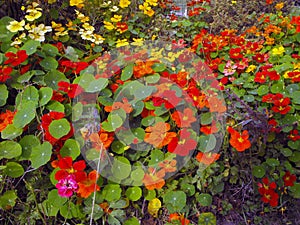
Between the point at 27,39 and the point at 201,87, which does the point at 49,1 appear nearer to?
the point at 27,39

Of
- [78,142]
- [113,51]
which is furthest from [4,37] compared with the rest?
[78,142]

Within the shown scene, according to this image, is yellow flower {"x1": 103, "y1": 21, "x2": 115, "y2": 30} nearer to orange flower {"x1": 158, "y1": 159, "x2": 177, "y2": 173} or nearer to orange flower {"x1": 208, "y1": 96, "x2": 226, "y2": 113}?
orange flower {"x1": 208, "y1": 96, "x2": 226, "y2": 113}

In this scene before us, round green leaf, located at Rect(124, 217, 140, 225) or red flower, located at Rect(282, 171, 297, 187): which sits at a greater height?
round green leaf, located at Rect(124, 217, 140, 225)

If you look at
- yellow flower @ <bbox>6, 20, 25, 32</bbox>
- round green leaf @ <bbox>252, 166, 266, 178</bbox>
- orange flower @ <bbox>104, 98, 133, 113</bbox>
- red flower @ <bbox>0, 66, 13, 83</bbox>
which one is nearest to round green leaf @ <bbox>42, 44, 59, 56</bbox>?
yellow flower @ <bbox>6, 20, 25, 32</bbox>

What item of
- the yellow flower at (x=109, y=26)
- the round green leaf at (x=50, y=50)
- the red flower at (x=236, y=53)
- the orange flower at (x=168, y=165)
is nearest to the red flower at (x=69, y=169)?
the orange flower at (x=168, y=165)

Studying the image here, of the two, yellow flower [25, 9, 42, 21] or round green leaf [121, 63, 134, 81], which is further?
yellow flower [25, 9, 42, 21]

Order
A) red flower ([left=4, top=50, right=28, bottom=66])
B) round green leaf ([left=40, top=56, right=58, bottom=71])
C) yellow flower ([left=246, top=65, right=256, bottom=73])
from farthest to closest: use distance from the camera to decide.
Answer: yellow flower ([left=246, top=65, right=256, bottom=73]), round green leaf ([left=40, top=56, right=58, bottom=71]), red flower ([left=4, top=50, right=28, bottom=66])

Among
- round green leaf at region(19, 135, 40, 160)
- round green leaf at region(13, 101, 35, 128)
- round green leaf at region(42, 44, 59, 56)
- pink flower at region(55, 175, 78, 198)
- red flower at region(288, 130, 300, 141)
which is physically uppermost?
round green leaf at region(42, 44, 59, 56)

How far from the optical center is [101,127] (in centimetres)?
154

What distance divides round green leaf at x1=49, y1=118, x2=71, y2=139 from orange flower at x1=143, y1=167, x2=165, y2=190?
1.29 ft

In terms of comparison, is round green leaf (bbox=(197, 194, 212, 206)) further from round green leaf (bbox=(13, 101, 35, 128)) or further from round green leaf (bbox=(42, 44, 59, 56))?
round green leaf (bbox=(42, 44, 59, 56))

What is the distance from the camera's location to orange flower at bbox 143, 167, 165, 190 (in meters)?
1.51

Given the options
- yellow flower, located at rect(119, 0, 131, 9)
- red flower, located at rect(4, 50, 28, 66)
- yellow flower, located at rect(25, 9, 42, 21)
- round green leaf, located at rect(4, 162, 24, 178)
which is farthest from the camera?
yellow flower, located at rect(119, 0, 131, 9)

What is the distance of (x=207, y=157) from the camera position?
1.55 meters
